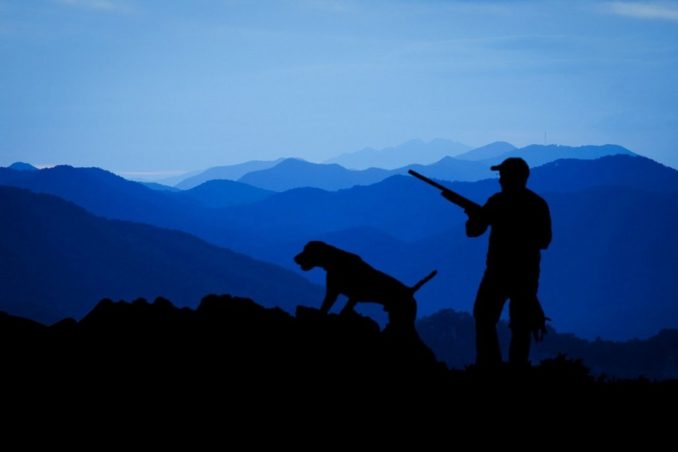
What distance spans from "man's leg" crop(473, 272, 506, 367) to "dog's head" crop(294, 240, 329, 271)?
2591 millimetres

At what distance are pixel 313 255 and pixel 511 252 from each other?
3.15 metres

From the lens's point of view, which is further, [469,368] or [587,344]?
[587,344]

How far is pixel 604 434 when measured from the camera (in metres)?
9.68

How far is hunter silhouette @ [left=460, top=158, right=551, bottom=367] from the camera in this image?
36.0 ft

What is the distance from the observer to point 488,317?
11047 millimetres

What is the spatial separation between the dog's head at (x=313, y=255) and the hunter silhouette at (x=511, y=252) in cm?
→ 247

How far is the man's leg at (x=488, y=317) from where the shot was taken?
36.2ft

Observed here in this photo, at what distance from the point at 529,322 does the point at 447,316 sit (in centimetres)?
15289

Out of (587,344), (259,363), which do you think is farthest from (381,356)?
(587,344)

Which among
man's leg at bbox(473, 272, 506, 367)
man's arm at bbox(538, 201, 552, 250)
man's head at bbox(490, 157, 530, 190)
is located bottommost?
man's leg at bbox(473, 272, 506, 367)

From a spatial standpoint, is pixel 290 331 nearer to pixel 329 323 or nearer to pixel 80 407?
pixel 329 323

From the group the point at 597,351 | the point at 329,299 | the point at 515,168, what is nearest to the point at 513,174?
the point at 515,168

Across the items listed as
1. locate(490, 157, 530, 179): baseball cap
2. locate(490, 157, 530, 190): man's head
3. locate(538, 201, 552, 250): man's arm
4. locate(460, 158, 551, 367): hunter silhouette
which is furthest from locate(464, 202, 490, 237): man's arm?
locate(538, 201, 552, 250): man's arm

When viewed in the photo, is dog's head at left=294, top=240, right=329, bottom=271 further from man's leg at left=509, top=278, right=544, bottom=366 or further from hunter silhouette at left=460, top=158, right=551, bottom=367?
man's leg at left=509, top=278, right=544, bottom=366
